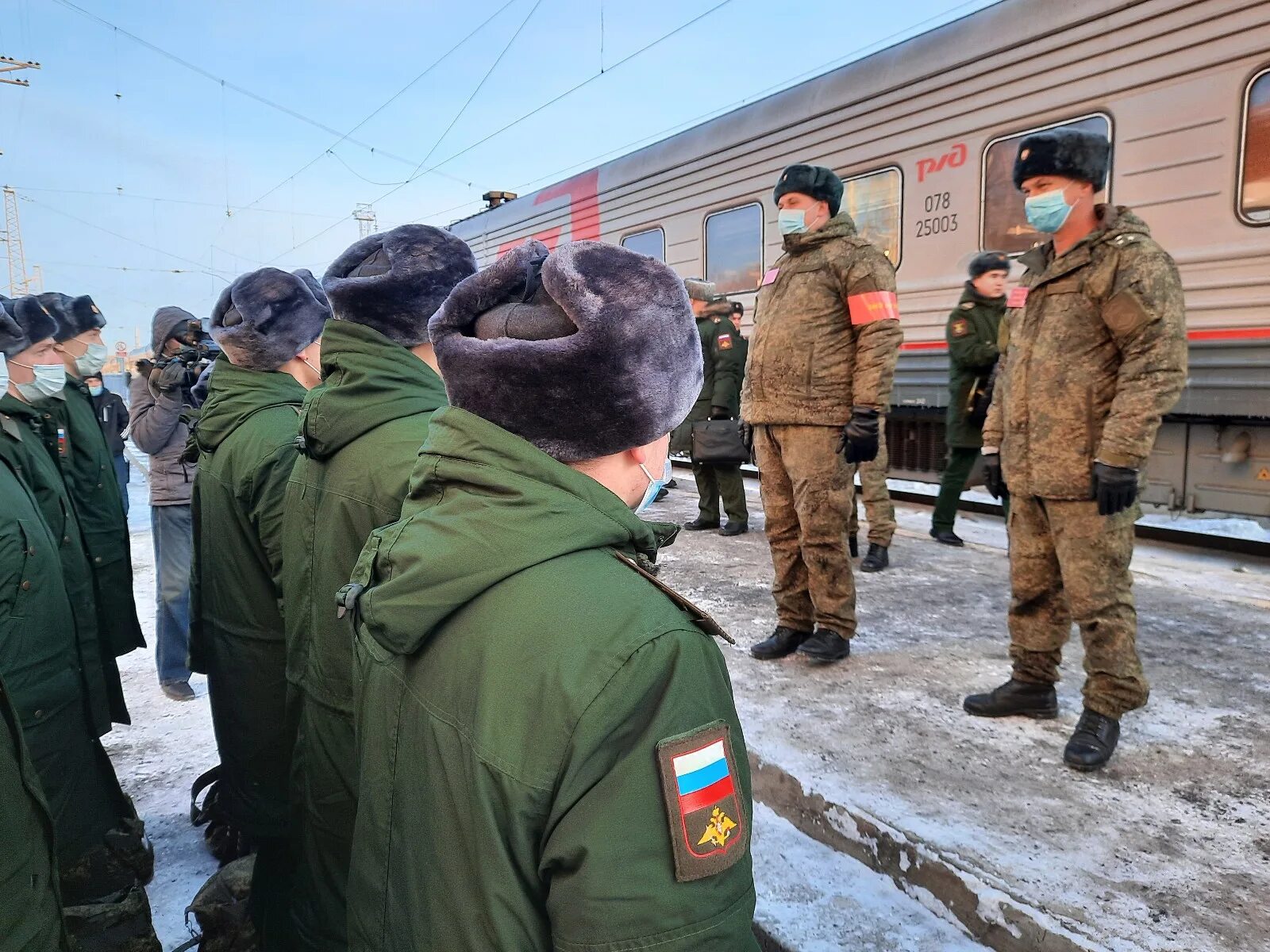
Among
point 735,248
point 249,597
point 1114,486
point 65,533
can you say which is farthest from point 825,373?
point 735,248

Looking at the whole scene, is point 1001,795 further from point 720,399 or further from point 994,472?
point 720,399

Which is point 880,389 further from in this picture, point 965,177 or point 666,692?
point 965,177

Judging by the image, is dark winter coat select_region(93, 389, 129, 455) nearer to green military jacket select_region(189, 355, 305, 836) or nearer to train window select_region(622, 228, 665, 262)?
green military jacket select_region(189, 355, 305, 836)

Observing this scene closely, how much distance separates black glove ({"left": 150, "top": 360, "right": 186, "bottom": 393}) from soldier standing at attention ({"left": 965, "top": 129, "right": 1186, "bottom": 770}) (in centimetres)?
374

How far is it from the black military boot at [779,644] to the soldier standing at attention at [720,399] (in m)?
2.76

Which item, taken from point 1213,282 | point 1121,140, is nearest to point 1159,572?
point 1213,282

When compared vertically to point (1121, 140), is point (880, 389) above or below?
below

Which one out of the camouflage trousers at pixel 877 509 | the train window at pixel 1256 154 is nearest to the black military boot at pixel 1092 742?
the camouflage trousers at pixel 877 509

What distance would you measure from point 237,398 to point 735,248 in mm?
6501

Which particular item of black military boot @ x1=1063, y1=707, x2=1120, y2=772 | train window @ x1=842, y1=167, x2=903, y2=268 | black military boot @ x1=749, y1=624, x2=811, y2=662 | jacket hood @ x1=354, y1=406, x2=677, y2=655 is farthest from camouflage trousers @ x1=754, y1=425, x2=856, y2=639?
train window @ x1=842, y1=167, x2=903, y2=268

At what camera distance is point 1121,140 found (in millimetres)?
5188

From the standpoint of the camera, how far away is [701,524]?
6.94m

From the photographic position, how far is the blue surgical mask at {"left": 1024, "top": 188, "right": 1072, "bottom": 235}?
288 centimetres

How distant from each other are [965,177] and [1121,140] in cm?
112
